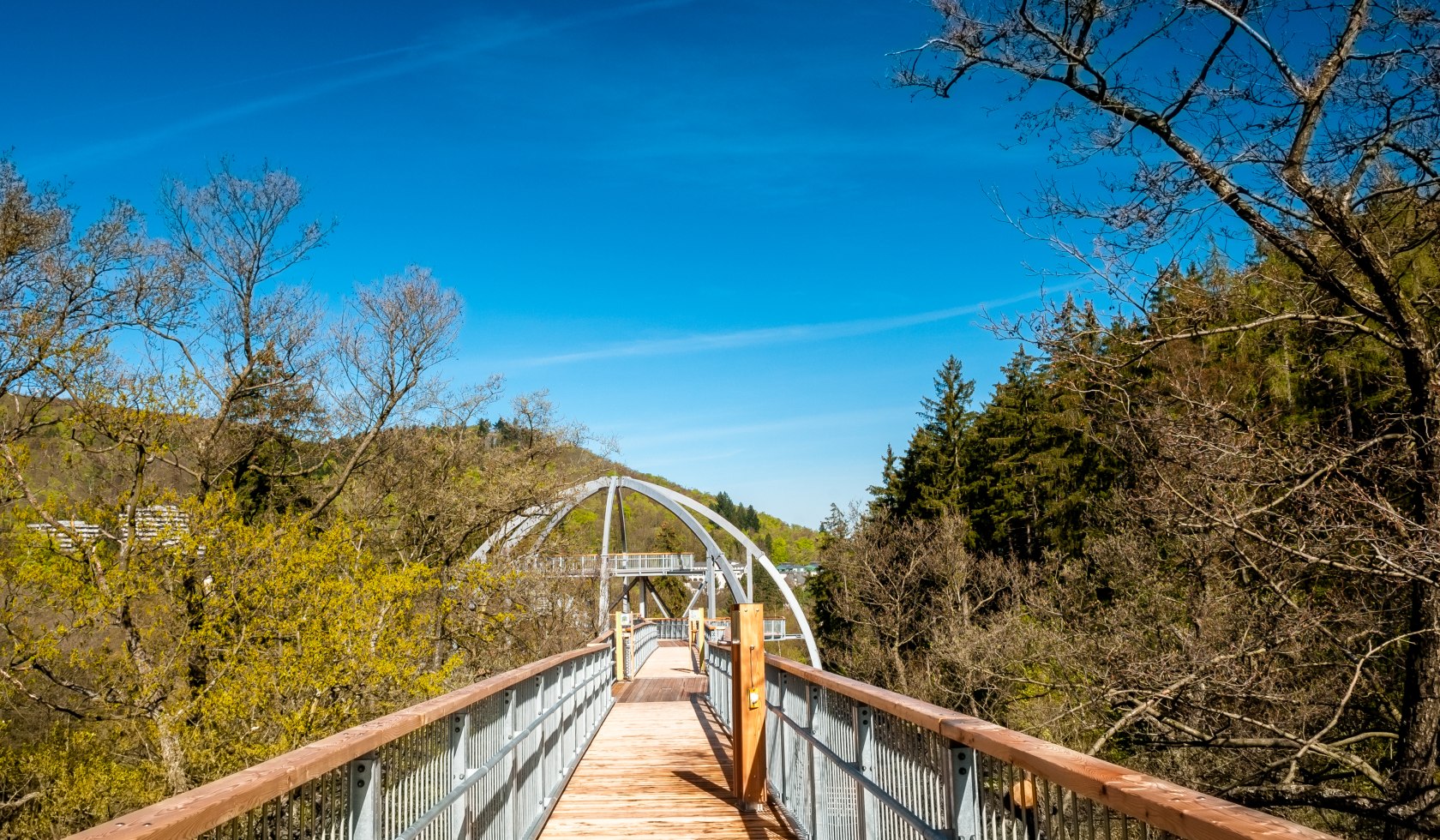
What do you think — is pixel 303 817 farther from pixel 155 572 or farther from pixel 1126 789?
pixel 155 572

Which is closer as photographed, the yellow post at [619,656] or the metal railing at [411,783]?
the metal railing at [411,783]

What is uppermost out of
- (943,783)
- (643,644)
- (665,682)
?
(943,783)

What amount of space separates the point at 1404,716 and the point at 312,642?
11.8 m

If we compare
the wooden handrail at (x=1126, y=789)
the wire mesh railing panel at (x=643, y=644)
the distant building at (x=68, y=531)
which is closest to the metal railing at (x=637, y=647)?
the wire mesh railing panel at (x=643, y=644)

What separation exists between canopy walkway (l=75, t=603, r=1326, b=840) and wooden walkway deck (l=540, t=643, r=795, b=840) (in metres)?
0.03

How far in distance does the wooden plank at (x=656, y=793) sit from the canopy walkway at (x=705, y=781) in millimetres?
28

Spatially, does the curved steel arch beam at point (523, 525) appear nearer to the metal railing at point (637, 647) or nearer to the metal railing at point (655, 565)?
the metal railing at point (637, 647)

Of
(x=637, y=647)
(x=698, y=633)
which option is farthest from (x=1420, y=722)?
(x=698, y=633)

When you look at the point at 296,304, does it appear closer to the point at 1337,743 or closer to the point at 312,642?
the point at 312,642

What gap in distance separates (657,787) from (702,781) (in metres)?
0.48

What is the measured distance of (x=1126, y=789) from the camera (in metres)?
1.89

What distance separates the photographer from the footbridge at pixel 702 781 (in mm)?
2012

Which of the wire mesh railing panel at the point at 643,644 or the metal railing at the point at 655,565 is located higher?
the metal railing at the point at 655,565

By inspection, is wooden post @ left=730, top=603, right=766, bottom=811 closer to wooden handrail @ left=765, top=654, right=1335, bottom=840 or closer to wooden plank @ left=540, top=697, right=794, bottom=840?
wooden plank @ left=540, top=697, right=794, bottom=840
